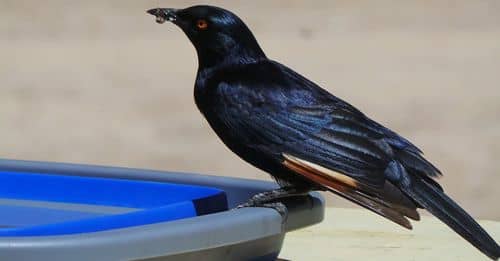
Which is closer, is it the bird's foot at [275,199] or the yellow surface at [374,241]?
the bird's foot at [275,199]

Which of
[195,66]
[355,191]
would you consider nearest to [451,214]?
[355,191]

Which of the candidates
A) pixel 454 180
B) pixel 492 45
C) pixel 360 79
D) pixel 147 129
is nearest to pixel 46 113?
pixel 147 129

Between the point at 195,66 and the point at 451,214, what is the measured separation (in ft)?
25.9

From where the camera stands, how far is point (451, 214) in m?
2.70

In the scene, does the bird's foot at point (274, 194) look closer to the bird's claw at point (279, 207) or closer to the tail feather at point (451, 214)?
the bird's claw at point (279, 207)

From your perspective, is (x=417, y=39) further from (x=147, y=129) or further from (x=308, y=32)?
(x=147, y=129)

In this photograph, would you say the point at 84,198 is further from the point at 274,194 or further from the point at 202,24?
the point at 202,24

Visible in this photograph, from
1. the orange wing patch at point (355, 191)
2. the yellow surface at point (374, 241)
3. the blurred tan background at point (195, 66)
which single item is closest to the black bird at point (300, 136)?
the orange wing patch at point (355, 191)

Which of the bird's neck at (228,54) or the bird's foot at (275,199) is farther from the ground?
the bird's neck at (228,54)

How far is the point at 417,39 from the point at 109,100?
3258 millimetres

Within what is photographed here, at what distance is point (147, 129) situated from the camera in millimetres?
8906

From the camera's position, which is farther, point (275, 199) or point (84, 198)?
point (84, 198)

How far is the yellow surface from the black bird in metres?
0.14

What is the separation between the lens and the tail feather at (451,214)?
258cm
